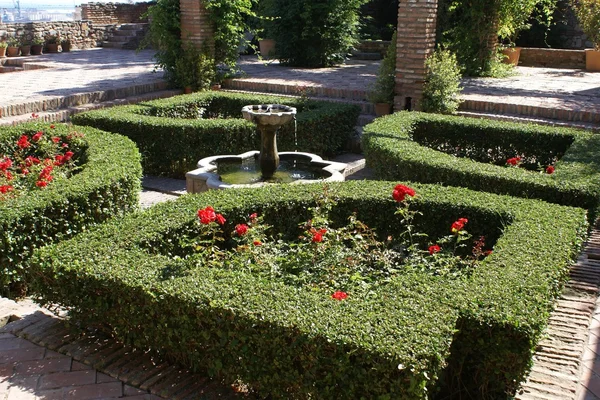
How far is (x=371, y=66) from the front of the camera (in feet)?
51.6

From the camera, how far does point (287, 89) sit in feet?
39.3

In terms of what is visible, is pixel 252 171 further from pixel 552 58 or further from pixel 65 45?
pixel 65 45

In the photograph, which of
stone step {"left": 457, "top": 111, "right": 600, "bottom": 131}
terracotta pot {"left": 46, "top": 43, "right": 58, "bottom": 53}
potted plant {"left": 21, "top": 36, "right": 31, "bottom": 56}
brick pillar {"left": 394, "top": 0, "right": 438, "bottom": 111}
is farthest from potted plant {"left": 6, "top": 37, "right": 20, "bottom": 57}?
stone step {"left": 457, "top": 111, "right": 600, "bottom": 131}

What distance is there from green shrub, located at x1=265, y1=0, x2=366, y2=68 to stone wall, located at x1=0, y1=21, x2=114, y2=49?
6613 mm

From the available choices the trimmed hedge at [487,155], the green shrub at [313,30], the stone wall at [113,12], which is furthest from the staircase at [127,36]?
the trimmed hedge at [487,155]

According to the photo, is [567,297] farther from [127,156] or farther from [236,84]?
[236,84]

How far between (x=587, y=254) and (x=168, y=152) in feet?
17.5

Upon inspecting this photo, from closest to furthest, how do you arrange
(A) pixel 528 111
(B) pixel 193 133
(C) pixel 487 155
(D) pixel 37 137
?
(D) pixel 37 137 → (C) pixel 487 155 → (B) pixel 193 133 → (A) pixel 528 111

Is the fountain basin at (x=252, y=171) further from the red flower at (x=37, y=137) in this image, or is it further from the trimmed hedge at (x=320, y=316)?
the trimmed hedge at (x=320, y=316)

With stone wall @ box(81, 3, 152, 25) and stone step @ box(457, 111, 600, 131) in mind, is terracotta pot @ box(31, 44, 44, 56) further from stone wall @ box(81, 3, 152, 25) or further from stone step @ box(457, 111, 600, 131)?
stone step @ box(457, 111, 600, 131)

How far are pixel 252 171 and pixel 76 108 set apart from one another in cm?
426

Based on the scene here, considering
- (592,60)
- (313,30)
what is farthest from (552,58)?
(313,30)

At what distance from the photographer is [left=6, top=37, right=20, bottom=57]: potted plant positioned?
55.5 feet

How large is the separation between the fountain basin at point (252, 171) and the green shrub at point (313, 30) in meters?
7.77
